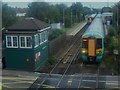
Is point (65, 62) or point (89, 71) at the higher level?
point (65, 62)

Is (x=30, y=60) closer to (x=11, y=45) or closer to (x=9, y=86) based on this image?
(x=11, y=45)

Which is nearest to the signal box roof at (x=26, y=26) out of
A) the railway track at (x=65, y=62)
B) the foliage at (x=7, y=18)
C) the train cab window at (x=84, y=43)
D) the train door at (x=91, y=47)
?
the railway track at (x=65, y=62)

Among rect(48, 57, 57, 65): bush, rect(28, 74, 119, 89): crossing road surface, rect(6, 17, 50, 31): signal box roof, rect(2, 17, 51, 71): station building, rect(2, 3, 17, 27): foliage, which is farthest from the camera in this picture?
Result: rect(2, 3, 17, 27): foliage

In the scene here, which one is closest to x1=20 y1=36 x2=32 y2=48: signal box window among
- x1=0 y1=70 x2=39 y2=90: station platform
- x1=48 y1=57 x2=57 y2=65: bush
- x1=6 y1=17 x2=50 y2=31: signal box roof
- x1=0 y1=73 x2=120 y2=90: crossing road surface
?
x1=6 y1=17 x2=50 y2=31: signal box roof

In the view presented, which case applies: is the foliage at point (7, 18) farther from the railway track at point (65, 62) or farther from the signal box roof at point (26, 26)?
the signal box roof at point (26, 26)

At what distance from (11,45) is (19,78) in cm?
380

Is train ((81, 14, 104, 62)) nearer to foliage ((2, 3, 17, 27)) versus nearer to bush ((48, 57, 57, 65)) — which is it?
bush ((48, 57, 57, 65))

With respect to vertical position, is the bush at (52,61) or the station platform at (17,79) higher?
the bush at (52,61)

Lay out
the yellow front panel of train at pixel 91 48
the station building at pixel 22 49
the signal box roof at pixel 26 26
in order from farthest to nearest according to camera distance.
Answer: the signal box roof at pixel 26 26 < the yellow front panel of train at pixel 91 48 < the station building at pixel 22 49

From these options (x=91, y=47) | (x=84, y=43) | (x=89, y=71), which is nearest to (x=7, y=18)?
(x=84, y=43)

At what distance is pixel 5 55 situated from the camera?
2492cm

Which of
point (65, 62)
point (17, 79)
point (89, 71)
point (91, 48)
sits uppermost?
point (91, 48)

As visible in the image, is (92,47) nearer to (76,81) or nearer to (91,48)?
(91,48)

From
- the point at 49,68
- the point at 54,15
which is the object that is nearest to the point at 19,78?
the point at 49,68
